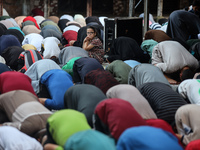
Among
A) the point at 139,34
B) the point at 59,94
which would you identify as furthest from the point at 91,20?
the point at 59,94

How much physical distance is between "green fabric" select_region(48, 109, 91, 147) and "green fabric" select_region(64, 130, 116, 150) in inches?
13.8

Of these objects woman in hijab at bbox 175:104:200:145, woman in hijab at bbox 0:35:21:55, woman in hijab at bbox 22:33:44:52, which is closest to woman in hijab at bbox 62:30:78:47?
woman in hijab at bbox 22:33:44:52

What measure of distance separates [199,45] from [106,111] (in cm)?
336

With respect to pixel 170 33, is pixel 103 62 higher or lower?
lower

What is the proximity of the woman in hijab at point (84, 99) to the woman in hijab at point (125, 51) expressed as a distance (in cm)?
270

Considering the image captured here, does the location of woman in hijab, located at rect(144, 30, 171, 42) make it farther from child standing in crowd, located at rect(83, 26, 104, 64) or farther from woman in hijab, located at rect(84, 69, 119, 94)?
woman in hijab, located at rect(84, 69, 119, 94)

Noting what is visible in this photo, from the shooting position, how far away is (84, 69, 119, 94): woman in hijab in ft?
16.4

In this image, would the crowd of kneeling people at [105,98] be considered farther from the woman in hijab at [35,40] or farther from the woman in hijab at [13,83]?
the woman in hijab at [35,40]

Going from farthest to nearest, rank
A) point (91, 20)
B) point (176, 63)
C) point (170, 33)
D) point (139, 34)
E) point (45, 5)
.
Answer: point (45, 5)
point (91, 20)
point (139, 34)
point (170, 33)
point (176, 63)

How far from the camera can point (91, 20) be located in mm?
11656

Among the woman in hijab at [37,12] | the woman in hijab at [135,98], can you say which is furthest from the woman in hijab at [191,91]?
the woman in hijab at [37,12]

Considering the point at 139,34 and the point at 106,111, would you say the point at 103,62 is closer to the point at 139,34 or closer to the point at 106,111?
the point at 139,34

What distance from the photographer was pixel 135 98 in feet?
13.5

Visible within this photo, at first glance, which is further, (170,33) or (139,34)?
(139,34)
